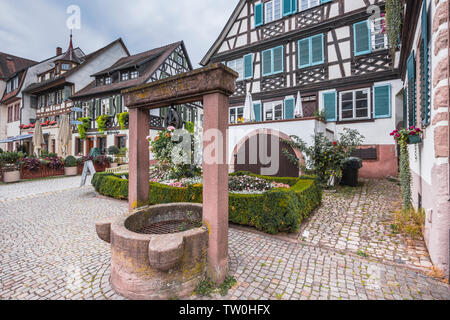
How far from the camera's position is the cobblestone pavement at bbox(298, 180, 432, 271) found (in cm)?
343

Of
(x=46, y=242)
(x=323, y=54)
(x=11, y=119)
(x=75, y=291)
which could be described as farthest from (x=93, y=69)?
(x=75, y=291)

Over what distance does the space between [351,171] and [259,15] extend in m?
9.87

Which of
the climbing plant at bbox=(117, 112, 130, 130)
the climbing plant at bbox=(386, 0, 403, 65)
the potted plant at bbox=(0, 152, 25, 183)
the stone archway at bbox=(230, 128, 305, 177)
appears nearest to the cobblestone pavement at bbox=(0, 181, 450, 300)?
the stone archway at bbox=(230, 128, 305, 177)

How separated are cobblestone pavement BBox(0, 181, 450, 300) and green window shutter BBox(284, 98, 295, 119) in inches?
333

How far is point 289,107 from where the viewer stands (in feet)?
38.0

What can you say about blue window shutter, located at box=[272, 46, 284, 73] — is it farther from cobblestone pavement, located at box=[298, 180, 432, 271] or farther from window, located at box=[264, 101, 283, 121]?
cobblestone pavement, located at box=[298, 180, 432, 271]

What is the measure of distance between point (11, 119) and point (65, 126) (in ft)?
62.7

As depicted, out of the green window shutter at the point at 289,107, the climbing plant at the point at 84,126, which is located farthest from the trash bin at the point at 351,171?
the climbing plant at the point at 84,126

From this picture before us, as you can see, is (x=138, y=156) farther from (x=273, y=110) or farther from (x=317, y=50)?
(x=317, y=50)

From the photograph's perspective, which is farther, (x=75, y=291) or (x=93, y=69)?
(x=93, y=69)

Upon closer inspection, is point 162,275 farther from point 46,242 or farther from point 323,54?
point 323,54

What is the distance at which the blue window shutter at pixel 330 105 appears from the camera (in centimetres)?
1052

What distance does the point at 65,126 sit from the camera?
14.4m

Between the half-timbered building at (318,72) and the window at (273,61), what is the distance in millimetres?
50
